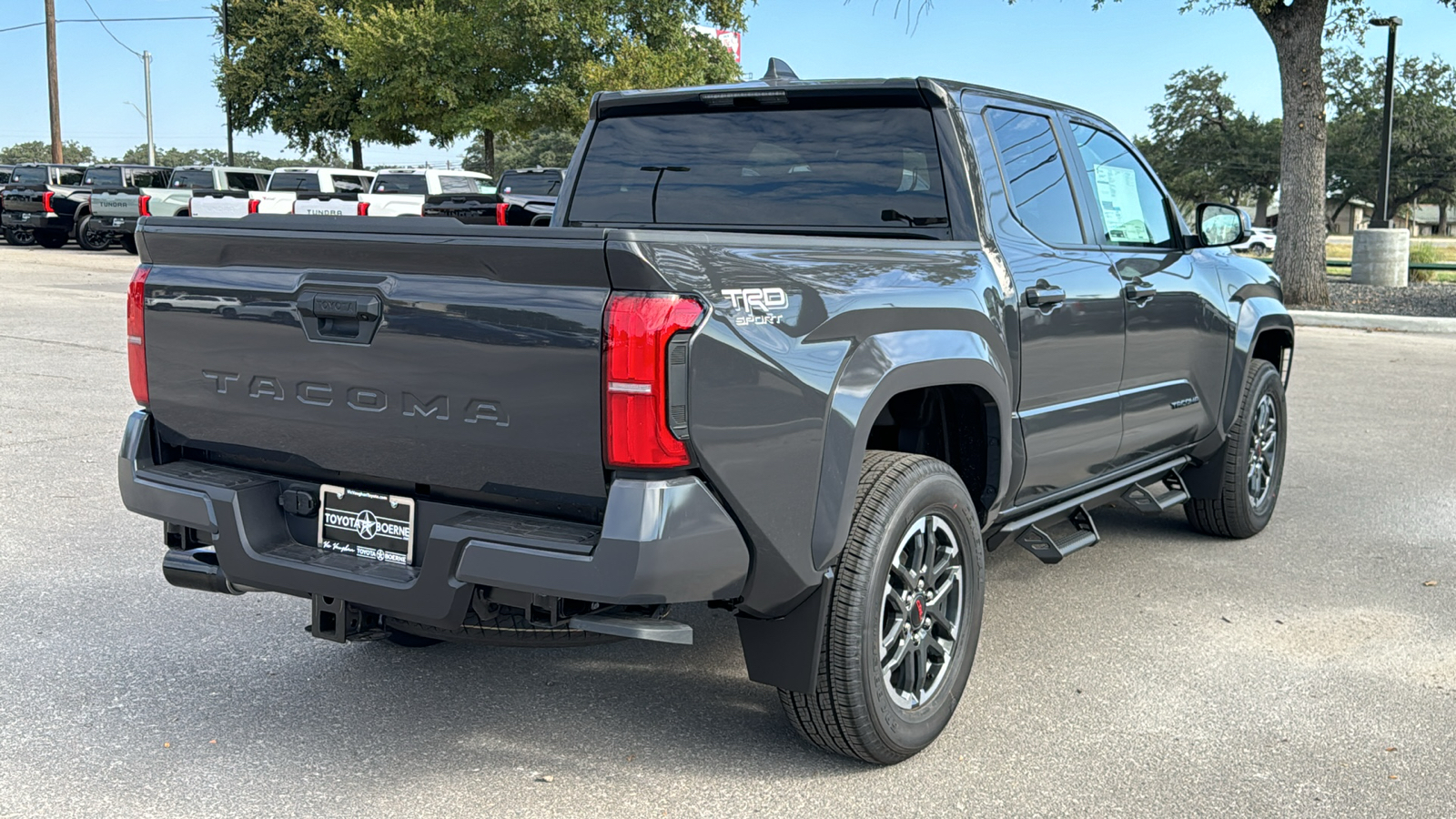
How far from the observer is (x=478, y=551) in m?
3.02

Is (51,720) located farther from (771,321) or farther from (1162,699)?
(1162,699)

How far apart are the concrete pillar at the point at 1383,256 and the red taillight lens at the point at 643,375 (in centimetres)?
2271

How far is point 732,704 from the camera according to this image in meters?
4.05

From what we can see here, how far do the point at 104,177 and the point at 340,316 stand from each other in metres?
31.2

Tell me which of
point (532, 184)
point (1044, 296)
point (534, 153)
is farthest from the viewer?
point (534, 153)

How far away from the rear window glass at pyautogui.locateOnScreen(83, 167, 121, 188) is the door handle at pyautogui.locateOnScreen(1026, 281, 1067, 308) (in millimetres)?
29775

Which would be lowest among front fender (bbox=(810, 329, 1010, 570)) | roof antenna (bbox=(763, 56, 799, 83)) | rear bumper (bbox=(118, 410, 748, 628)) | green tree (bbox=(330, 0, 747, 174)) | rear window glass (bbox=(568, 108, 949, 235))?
rear bumper (bbox=(118, 410, 748, 628))

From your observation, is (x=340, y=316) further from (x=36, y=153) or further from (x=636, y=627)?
(x=36, y=153)

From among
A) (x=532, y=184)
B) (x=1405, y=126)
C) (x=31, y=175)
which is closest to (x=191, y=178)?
(x=31, y=175)

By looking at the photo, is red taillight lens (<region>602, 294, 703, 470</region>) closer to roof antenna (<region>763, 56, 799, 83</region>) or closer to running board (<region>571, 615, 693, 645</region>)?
running board (<region>571, 615, 693, 645</region>)

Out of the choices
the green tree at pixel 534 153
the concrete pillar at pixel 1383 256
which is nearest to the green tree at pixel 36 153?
the green tree at pixel 534 153

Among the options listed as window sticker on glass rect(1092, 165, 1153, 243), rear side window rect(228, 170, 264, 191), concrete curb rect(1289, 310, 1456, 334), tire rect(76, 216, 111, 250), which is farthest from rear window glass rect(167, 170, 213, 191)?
window sticker on glass rect(1092, 165, 1153, 243)

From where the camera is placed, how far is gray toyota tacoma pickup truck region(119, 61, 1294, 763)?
2.94 meters

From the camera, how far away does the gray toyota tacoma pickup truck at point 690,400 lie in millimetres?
2939
